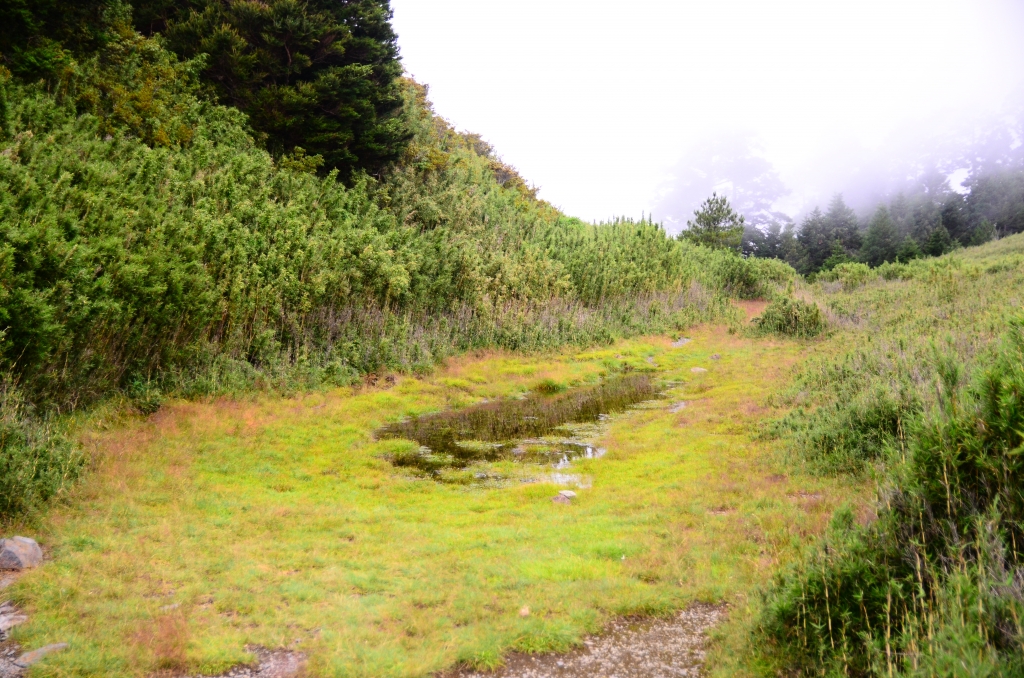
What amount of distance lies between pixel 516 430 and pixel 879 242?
5768 cm

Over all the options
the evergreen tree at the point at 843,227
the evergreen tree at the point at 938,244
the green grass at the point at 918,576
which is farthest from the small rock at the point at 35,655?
the evergreen tree at the point at 843,227

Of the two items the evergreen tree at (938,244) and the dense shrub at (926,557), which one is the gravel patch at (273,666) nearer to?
the dense shrub at (926,557)

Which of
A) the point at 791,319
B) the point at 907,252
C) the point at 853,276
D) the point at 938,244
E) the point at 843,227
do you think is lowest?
the point at 791,319

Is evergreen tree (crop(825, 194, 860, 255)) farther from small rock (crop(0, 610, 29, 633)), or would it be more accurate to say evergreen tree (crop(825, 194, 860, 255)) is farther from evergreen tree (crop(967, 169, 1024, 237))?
small rock (crop(0, 610, 29, 633))

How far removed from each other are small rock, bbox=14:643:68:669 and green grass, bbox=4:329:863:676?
0.11 meters

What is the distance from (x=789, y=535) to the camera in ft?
21.2

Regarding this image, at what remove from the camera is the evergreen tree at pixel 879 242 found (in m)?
55.7

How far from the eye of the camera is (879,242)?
5662 centimetres

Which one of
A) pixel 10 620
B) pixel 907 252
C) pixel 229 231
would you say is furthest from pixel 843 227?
pixel 10 620

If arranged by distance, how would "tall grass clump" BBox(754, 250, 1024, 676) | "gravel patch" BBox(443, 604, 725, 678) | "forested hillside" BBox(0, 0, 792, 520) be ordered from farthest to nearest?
1. "forested hillside" BBox(0, 0, 792, 520)
2. "gravel patch" BBox(443, 604, 725, 678)
3. "tall grass clump" BBox(754, 250, 1024, 676)

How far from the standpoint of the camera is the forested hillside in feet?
29.1

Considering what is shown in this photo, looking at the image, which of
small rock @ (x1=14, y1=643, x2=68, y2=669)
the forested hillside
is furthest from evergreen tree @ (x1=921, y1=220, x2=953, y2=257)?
small rock @ (x1=14, y1=643, x2=68, y2=669)

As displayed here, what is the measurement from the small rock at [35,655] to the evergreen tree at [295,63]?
59.2 ft

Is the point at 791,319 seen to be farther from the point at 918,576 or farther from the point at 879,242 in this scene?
the point at 879,242
